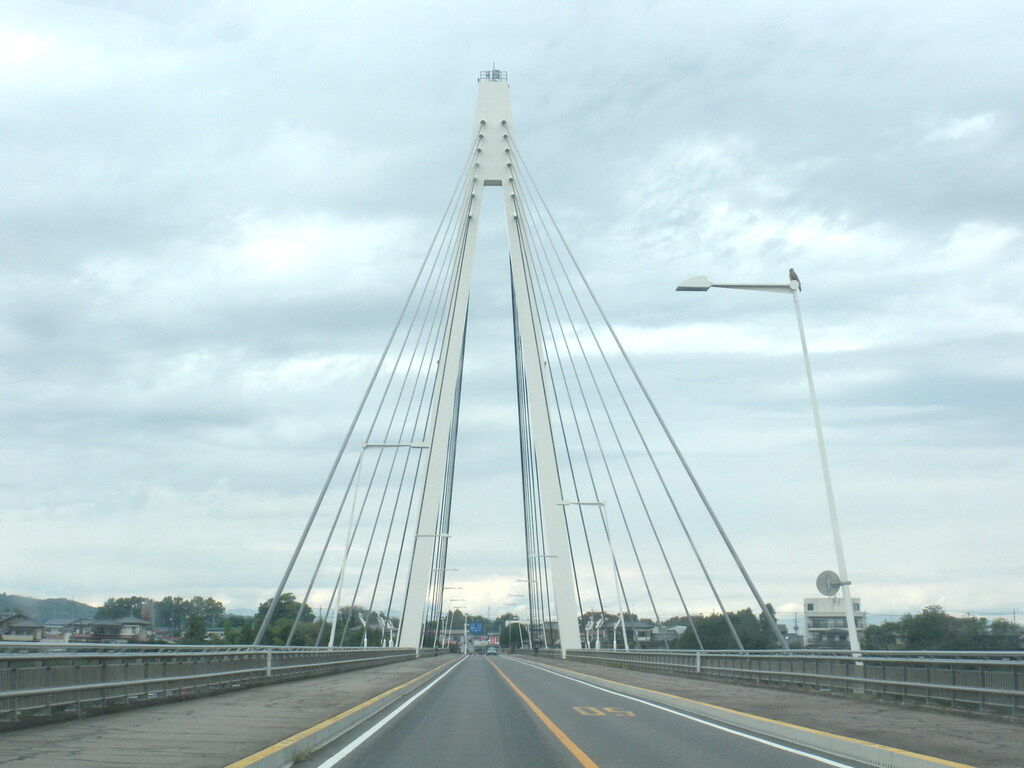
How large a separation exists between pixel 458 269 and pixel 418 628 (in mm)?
17302

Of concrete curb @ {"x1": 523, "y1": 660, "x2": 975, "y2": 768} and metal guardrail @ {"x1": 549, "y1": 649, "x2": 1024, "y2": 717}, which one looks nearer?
concrete curb @ {"x1": 523, "y1": 660, "x2": 975, "y2": 768}

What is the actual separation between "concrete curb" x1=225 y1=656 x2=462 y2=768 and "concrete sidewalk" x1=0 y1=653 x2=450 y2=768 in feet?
0.59

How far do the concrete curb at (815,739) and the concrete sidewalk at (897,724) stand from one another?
0.28 meters

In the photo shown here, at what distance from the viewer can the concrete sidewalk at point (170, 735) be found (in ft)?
28.8

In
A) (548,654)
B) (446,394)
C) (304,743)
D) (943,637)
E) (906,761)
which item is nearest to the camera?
(906,761)

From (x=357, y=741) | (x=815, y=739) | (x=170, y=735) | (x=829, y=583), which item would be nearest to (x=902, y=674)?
(x=829, y=583)

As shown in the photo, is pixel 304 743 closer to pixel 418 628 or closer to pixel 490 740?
pixel 490 740

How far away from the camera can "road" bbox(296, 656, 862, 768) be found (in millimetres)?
10148

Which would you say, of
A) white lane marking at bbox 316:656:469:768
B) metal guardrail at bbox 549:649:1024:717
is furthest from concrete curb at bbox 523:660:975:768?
white lane marking at bbox 316:656:469:768

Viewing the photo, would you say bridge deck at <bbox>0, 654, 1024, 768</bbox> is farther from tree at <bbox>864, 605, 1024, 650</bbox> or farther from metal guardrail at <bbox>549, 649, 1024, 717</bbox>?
tree at <bbox>864, 605, 1024, 650</bbox>

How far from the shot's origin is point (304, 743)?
35.0 ft

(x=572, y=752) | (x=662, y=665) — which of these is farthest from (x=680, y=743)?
(x=662, y=665)

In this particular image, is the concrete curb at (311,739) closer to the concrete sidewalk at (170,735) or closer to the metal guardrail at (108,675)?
the concrete sidewalk at (170,735)

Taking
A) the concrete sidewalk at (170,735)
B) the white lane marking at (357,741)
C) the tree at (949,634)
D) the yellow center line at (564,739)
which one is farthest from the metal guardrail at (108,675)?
the tree at (949,634)
